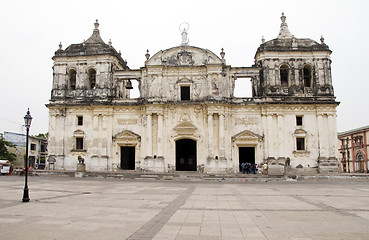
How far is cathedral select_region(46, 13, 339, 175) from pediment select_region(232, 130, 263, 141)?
93 millimetres

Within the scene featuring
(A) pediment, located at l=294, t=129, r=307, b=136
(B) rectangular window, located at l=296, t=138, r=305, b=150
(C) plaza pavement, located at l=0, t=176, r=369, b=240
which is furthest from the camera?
(B) rectangular window, located at l=296, t=138, r=305, b=150

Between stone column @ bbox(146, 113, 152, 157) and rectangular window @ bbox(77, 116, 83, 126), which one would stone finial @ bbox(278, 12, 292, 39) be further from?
rectangular window @ bbox(77, 116, 83, 126)

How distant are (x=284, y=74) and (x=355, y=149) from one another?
28805mm

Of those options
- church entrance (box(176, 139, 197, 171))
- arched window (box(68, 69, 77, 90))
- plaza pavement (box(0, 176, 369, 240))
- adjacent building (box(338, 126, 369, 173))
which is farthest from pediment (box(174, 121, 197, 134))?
adjacent building (box(338, 126, 369, 173))

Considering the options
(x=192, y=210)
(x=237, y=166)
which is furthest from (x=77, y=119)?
(x=192, y=210)

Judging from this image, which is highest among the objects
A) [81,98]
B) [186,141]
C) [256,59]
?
[256,59]

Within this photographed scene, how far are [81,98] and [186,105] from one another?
10.7m

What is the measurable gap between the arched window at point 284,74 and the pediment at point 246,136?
6.07 m

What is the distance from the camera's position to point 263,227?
8.00 m

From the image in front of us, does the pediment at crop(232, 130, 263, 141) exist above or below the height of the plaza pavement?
above

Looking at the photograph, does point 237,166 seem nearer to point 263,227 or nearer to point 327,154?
point 327,154

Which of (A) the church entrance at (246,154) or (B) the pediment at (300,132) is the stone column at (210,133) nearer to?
(A) the church entrance at (246,154)

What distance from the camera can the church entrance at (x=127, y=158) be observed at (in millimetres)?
31281

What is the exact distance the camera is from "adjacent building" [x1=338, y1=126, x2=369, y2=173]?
48.6 m
